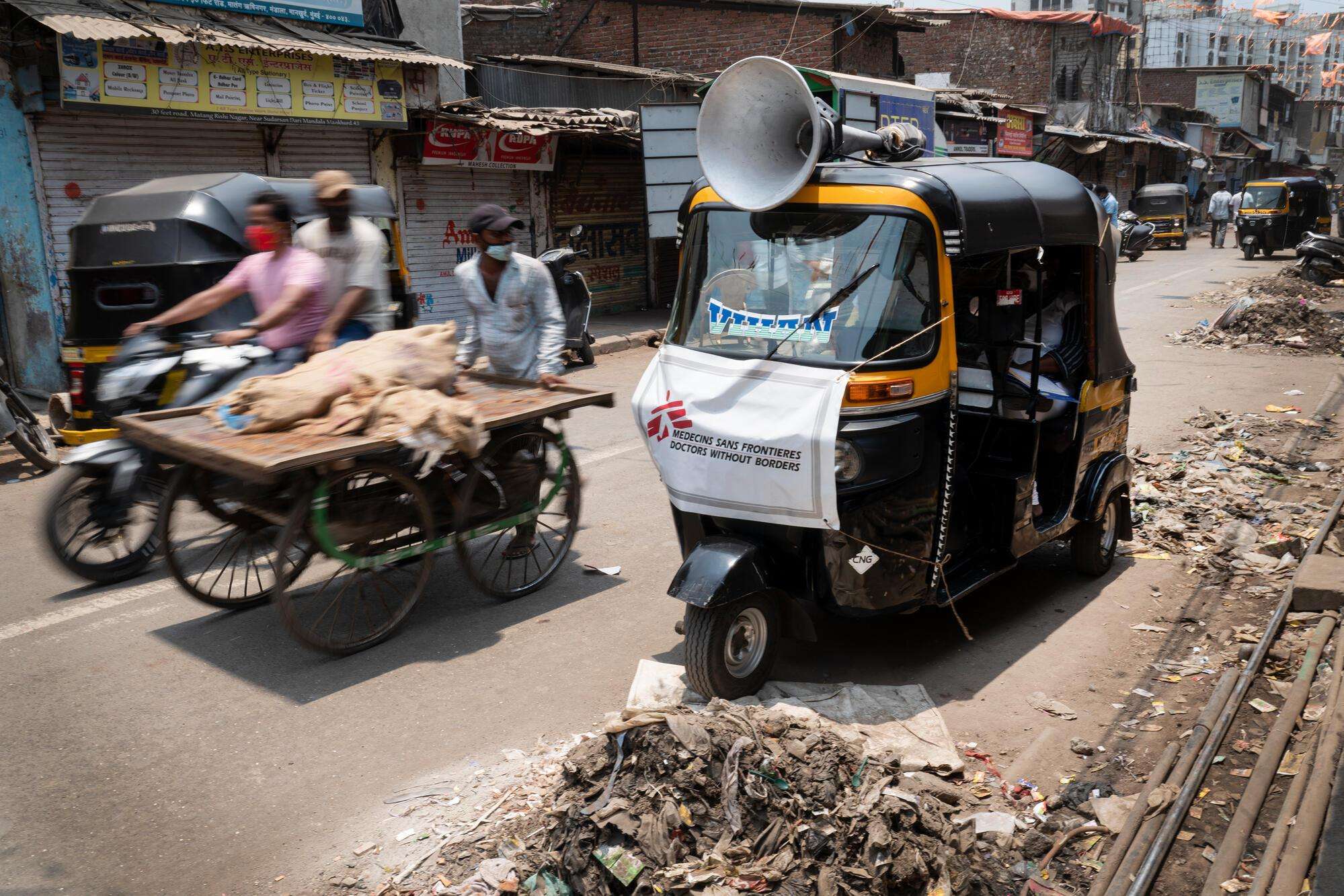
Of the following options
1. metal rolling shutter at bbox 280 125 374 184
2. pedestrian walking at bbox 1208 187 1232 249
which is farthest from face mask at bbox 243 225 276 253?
pedestrian walking at bbox 1208 187 1232 249

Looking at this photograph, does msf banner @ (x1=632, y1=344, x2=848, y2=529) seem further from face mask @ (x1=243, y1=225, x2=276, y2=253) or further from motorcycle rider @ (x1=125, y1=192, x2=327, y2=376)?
face mask @ (x1=243, y1=225, x2=276, y2=253)

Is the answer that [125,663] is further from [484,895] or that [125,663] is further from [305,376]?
[484,895]

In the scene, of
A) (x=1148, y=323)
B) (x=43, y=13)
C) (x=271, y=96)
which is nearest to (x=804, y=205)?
(x=43, y=13)

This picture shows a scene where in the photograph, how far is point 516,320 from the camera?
6406 mm

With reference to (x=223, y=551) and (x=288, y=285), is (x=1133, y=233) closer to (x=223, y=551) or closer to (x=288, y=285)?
(x=288, y=285)

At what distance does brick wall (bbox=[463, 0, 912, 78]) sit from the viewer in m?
24.3

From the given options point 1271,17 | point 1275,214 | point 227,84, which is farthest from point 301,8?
point 1271,17

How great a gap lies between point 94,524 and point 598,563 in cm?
276

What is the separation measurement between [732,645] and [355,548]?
1863 mm

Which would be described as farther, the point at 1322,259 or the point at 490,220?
the point at 1322,259

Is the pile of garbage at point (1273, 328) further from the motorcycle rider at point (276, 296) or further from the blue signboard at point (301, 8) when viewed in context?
the motorcycle rider at point (276, 296)

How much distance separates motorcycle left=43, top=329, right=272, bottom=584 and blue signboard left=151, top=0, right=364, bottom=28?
25.1ft

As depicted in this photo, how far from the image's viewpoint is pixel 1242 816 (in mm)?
3777

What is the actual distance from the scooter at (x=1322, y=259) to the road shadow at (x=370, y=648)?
21859 millimetres
